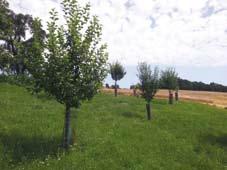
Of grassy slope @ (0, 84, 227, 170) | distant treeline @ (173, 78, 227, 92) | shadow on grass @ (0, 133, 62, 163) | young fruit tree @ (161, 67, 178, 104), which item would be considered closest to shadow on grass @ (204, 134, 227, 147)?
grassy slope @ (0, 84, 227, 170)

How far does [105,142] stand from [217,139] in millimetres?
11032

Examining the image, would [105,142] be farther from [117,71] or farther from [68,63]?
[117,71]

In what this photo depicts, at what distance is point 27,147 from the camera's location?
21.0 m

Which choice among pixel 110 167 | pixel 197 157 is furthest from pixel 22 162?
pixel 197 157

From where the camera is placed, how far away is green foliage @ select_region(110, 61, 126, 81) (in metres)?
70.4

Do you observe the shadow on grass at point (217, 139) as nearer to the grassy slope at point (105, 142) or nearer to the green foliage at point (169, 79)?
the grassy slope at point (105, 142)

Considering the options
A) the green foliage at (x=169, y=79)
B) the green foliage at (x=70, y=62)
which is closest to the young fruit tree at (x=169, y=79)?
the green foliage at (x=169, y=79)

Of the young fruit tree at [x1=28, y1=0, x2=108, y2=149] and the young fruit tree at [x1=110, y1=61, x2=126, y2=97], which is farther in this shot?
the young fruit tree at [x1=110, y1=61, x2=126, y2=97]

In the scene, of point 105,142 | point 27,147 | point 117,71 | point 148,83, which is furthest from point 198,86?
point 27,147

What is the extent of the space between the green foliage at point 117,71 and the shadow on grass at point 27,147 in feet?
155

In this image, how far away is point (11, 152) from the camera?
1992 centimetres

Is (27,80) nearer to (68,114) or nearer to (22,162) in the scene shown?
(68,114)

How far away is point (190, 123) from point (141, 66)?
7.69 meters

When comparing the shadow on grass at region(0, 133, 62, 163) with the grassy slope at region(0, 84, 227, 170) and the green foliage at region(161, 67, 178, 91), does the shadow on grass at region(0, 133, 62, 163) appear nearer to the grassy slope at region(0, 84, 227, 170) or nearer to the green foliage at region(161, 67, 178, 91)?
the grassy slope at region(0, 84, 227, 170)
